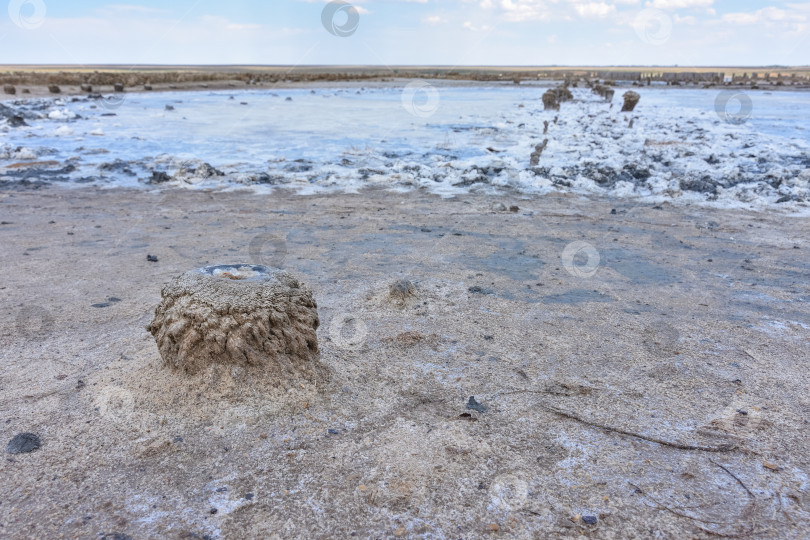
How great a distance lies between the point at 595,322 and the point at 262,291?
8.35 ft

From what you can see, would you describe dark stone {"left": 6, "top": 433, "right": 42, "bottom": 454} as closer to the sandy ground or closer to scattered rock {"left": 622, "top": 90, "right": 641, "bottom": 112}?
the sandy ground

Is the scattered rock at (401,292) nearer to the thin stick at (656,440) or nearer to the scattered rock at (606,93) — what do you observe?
the thin stick at (656,440)

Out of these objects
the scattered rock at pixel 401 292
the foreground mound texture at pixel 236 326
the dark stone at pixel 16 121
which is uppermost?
the dark stone at pixel 16 121

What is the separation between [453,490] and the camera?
243 centimetres

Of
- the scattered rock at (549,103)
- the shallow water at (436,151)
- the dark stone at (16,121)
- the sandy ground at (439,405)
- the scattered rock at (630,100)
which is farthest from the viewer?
the scattered rock at (549,103)

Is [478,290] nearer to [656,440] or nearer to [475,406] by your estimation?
[475,406]

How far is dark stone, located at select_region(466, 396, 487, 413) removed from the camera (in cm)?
305

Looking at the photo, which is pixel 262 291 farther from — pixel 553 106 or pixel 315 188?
pixel 553 106

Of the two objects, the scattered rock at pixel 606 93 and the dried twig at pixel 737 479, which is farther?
the scattered rock at pixel 606 93

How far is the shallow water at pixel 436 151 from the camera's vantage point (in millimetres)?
9484

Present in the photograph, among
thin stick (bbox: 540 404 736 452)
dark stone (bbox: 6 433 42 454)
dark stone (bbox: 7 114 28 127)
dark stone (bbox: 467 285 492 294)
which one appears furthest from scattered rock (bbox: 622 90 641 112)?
dark stone (bbox: 6 433 42 454)

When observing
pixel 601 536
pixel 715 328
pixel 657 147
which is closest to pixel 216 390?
pixel 601 536

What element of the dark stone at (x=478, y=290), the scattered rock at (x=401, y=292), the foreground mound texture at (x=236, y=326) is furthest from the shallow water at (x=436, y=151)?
the foreground mound texture at (x=236, y=326)

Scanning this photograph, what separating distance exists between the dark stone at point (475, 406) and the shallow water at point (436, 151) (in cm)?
635
